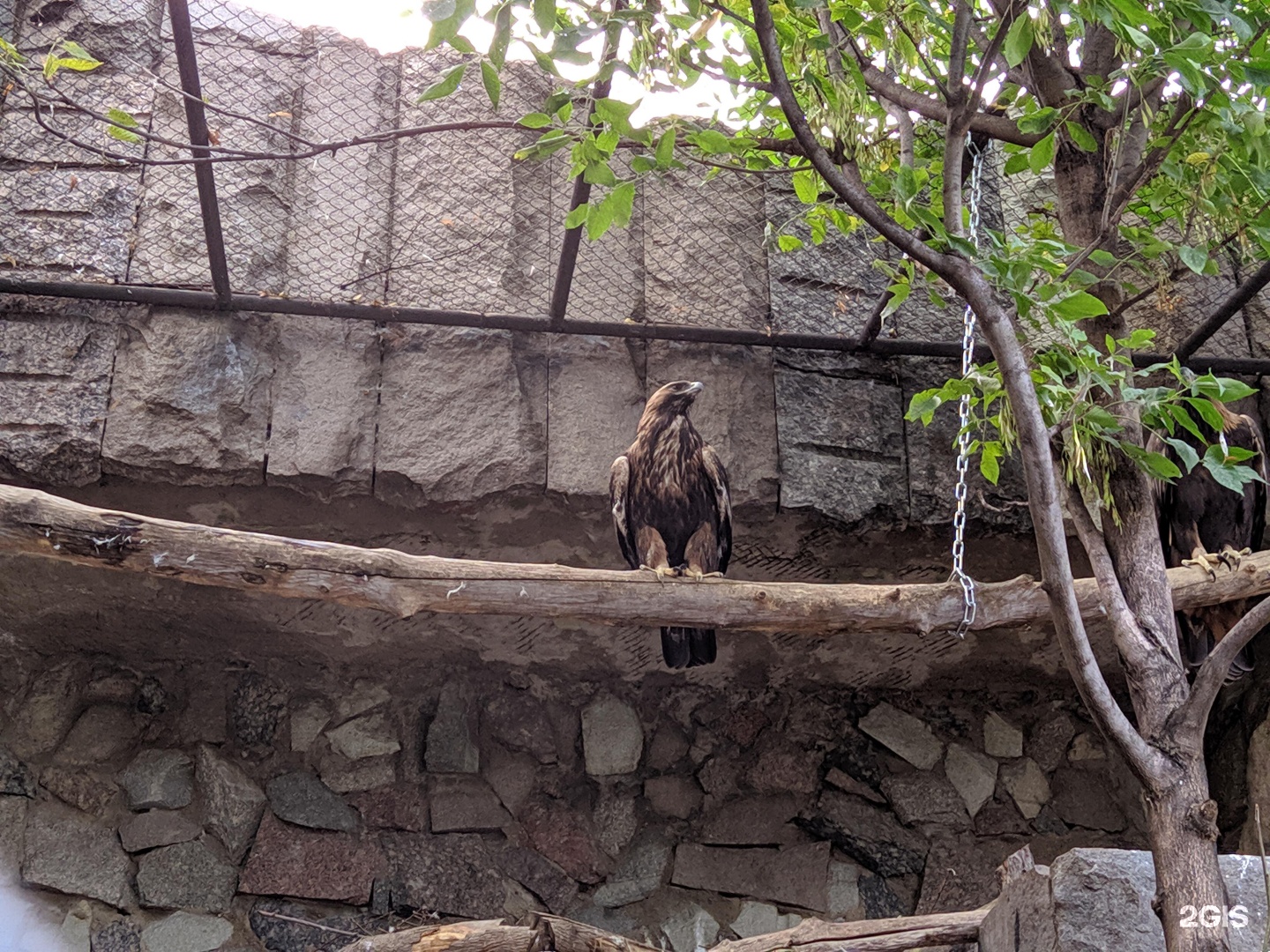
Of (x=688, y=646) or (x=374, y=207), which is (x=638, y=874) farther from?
(x=374, y=207)

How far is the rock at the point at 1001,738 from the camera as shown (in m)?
4.74

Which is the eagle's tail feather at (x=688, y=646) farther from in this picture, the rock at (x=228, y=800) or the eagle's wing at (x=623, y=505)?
the rock at (x=228, y=800)

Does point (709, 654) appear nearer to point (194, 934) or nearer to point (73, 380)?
point (194, 934)

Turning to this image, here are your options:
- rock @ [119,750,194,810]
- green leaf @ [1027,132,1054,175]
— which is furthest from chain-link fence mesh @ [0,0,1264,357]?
rock @ [119,750,194,810]

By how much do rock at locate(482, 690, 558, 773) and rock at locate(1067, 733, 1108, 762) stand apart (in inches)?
84.3

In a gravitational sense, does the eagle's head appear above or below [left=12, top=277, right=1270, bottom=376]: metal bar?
below

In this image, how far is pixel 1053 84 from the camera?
333 cm

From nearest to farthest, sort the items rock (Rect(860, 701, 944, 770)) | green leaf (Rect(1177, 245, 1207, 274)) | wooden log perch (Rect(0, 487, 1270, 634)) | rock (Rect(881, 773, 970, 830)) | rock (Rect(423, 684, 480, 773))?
1. wooden log perch (Rect(0, 487, 1270, 634))
2. green leaf (Rect(1177, 245, 1207, 274))
3. rock (Rect(423, 684, 480, 773))
4. rock (Rect(881, 773, 970, 830))
5. rock (Rect(860, 701, 944, 770))

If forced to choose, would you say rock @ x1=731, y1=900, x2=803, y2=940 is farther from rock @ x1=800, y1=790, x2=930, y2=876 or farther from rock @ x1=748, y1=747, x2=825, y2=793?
rock @ x1=748, y1=747, x2=825, y2=793

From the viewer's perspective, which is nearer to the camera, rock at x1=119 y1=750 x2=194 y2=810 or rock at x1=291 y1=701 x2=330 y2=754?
rock at x1=119 y1=750 x2=194 y2=810

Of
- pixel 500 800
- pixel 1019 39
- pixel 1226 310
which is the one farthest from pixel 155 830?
pixel 1226 310

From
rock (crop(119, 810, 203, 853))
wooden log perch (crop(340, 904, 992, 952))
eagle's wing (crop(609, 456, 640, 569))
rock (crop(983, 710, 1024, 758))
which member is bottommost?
wooden log perch (crop(340, 904, 992, 952))

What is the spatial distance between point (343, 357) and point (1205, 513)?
3.11 m

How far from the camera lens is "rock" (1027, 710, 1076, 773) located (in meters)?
4.74
